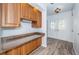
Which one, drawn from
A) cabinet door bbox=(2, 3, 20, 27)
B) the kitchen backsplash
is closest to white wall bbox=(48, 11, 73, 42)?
the kitchen backsplash

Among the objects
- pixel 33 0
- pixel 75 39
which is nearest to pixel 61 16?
pixel 75 39

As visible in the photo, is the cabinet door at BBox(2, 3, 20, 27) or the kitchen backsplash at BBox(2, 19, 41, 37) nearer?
the cabinet door at BBox(2, 3, 20, 27)

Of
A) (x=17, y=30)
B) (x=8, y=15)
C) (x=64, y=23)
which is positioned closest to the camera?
(x=8, y=15)

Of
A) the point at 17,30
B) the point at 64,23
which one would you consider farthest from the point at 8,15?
the point at 64,23

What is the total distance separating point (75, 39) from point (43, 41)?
23.0 inches

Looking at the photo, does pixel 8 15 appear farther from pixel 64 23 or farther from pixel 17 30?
pixel 64 23

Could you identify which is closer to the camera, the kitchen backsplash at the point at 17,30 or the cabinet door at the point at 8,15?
the cabinet door at the point at 8,15

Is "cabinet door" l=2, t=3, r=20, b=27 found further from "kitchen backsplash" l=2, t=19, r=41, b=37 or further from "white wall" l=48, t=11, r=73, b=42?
"white wall" l=48, t=11, r=73, b=42

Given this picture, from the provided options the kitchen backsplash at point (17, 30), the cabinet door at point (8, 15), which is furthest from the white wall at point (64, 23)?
the cabinet door at point (8, 15)

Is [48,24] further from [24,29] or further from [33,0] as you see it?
[33,0]

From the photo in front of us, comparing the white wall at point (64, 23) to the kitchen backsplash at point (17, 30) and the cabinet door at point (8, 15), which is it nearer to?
the kitchen backsplash at point (17, 30)

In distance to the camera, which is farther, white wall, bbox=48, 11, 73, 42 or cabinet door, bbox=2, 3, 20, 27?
white wall, bbox=48, 11, 73, 42

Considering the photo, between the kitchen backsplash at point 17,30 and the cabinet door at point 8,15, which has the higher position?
the cabinet door at point 8,15

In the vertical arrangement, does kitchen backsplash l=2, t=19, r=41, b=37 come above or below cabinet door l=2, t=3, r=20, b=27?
below
